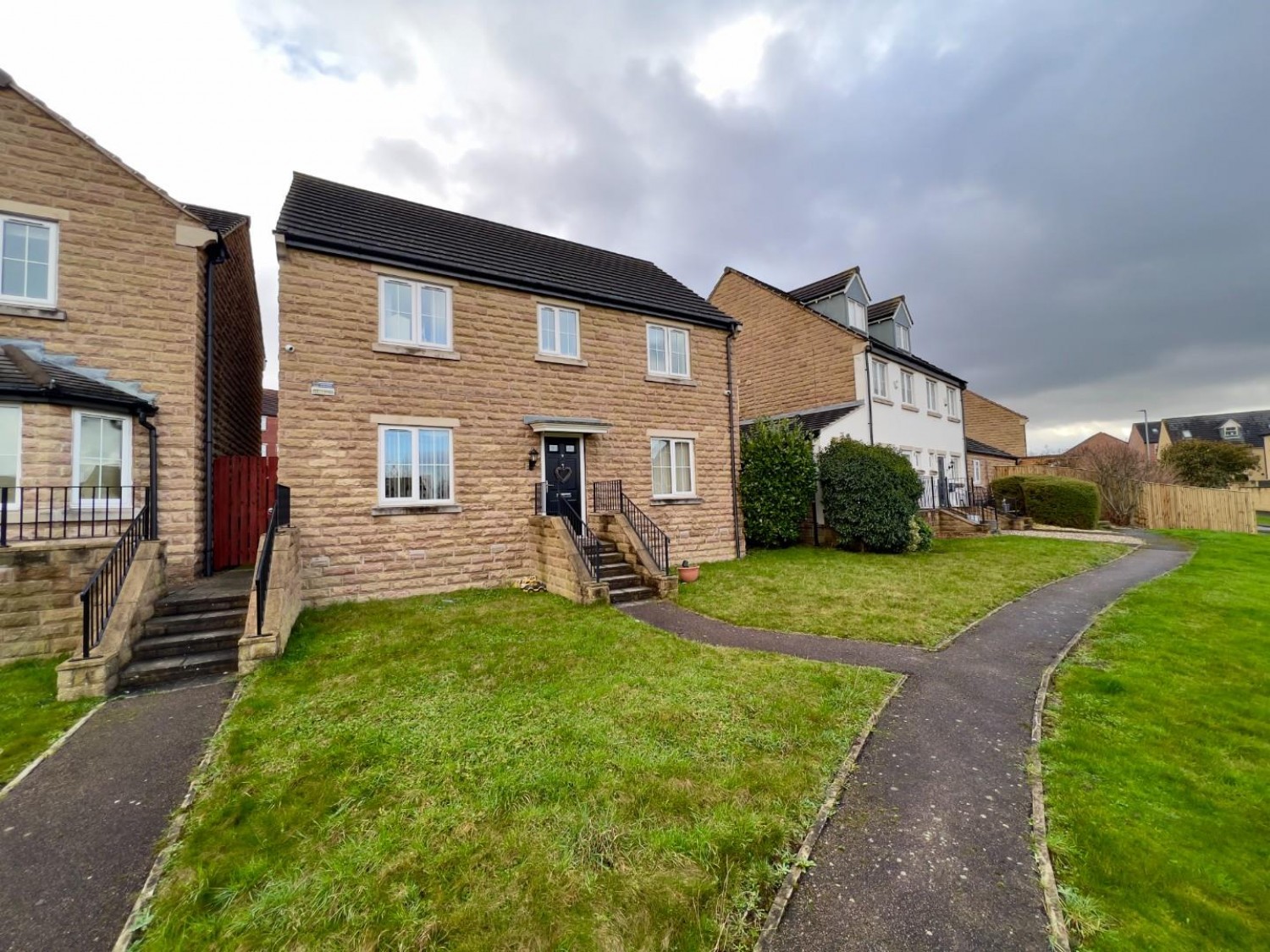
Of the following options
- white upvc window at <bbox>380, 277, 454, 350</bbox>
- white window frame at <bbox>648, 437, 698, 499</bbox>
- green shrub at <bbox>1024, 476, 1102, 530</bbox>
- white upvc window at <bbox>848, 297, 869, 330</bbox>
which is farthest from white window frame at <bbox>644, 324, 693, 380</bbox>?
green shrub at <bbox>1024, 476, 1102, 530</bbox>

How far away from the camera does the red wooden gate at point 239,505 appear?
996 cm

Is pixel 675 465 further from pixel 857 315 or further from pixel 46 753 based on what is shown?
pixel 857 315

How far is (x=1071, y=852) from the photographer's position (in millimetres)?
3119

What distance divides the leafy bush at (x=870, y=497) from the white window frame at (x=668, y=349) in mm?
5955

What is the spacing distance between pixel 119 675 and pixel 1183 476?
5858 cm

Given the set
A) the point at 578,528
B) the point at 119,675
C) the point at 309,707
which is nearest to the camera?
the point at 309,707

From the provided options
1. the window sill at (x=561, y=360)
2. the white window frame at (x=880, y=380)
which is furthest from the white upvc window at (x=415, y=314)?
the white window frame at (x=880, y=380)

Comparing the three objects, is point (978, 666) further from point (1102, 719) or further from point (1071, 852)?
point (1071, 852)

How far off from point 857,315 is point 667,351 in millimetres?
11228

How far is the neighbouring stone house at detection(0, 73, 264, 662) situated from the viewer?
743 cm

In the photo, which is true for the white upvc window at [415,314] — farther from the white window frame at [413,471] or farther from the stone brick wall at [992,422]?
the stone brick wall at [992,422]

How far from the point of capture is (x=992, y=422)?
34.8 meters

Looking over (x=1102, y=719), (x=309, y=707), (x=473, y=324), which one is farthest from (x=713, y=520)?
(x=309, y=707)

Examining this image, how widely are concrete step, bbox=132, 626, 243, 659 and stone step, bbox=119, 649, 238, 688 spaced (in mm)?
66
